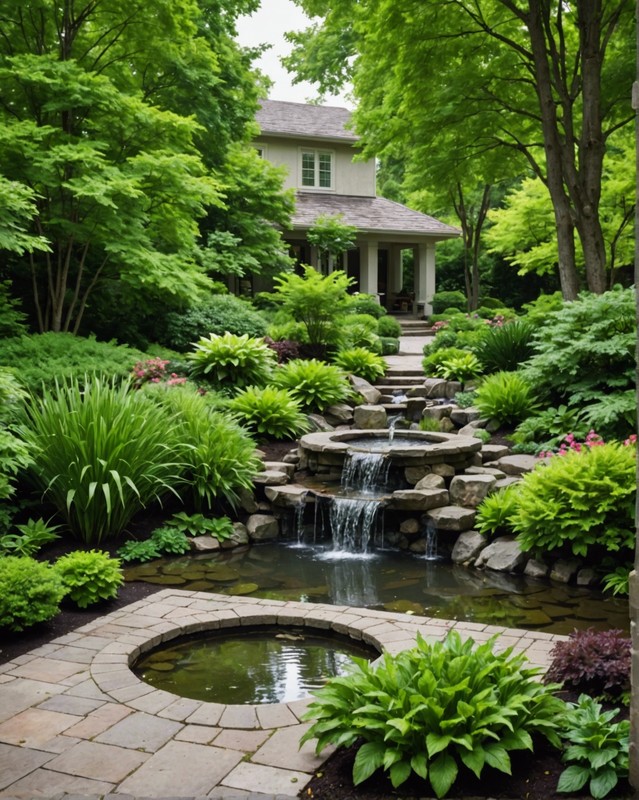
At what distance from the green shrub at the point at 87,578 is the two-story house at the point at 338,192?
19.7 m

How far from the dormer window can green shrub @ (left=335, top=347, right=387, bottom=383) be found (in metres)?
13.5

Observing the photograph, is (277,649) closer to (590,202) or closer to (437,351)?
(590,202)

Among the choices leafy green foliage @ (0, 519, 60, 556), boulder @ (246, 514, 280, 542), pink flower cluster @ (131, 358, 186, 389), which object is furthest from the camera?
pink flower cluster @ (131, 358, 186, 389)

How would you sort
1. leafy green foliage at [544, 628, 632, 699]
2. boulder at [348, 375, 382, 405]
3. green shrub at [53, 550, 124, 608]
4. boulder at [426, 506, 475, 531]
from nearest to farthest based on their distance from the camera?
leafy green foliage at [544, 628, 632, 699] < green shrub at [53, 550, 124, 608] < boulder at [426, 506, 475, 531] < boulder at [348, 375, 382, 405]

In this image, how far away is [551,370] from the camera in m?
10.5

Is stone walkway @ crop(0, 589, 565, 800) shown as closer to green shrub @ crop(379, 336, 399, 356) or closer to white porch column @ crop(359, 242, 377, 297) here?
green shrub @ crop(379, 336, 399, 356)

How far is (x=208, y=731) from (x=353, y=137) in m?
24.9

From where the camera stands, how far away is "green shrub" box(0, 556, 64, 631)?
5.23m

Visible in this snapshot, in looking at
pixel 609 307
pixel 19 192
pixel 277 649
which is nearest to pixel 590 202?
pixel 609 307

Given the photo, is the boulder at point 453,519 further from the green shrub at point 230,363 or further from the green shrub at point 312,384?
the green shrub at point 230,363

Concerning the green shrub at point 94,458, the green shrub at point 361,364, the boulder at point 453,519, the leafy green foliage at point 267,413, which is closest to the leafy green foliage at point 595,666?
the boulder at point 453,519

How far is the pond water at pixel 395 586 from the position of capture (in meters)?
6.38

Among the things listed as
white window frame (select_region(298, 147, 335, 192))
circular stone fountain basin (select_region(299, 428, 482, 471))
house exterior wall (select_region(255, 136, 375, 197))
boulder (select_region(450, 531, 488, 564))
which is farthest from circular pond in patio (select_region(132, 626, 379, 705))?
white window frame (select_region(298, 147, 335, 192))

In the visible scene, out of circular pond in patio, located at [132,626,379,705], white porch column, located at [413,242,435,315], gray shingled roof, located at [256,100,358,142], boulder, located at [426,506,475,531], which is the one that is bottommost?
circular pond in patio, located at [132,626,379,705]
